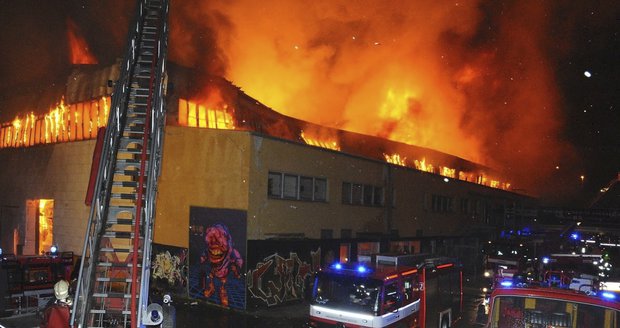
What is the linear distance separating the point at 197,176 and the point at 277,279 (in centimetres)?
461

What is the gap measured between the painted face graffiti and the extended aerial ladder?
2.93m

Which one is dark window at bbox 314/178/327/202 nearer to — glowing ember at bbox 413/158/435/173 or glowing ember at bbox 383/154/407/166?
glowing ember at bbox 383/154/407/166

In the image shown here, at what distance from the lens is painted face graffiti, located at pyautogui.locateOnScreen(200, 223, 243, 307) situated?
51.0 ft

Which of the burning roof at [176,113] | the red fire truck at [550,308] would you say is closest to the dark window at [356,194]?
the burning roof at [176,113]

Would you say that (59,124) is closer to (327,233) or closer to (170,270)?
(170,270)

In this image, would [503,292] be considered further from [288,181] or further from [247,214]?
[288,181]

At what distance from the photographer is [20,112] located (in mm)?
25266

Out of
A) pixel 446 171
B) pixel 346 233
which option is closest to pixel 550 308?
pixel 346 233

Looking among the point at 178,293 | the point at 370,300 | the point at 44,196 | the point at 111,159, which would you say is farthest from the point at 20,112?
the point at 370,300

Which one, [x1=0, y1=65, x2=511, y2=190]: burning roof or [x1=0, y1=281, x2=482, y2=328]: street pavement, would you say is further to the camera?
[x1=0, y1=65, x2=511, y2=190]: burning roof

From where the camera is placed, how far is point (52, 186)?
70.3ft

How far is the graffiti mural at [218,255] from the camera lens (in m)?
15.4

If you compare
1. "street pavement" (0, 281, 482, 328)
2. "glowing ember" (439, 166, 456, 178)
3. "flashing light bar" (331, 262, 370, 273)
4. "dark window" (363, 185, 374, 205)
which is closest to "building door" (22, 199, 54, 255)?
"street pavement" (0, 281, 482, 328)

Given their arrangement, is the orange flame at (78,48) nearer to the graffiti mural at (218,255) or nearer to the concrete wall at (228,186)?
the concrete wall at (228,186)
